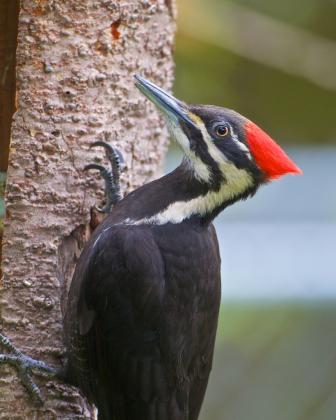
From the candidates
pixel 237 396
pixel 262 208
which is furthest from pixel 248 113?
pixel 237 396

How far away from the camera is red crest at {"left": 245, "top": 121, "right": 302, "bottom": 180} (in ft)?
10.9

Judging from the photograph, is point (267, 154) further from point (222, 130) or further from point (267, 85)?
point (267, 85)

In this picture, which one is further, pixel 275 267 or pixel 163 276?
pixel 275 267

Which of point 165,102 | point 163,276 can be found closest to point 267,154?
point 165,102

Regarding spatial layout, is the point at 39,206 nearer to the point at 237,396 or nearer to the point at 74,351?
the point at 74,351

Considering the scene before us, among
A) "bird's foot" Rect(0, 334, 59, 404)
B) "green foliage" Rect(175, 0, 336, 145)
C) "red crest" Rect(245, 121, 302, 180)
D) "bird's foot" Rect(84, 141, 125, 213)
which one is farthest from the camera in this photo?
"green foliage" Rect(175, 0, 336, 145)

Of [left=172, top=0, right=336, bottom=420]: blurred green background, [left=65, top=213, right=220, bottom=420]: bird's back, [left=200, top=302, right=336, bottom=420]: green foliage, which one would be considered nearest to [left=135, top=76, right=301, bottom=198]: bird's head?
[left=65, top=213, right=220, bottom=420]: bird's back

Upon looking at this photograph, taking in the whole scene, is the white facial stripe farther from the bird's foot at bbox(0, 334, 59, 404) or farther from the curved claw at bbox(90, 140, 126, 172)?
the bird's foot at bbox(0, 334, 59, 404)

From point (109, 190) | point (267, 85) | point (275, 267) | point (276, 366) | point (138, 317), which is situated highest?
point (109, 190)

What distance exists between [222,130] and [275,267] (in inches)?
74.2

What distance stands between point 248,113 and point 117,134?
3653mm

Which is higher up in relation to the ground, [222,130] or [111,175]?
[222,130]

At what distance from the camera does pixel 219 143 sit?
3.43m

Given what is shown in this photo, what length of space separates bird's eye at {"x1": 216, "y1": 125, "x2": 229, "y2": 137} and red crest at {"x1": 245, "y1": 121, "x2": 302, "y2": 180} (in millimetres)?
78
